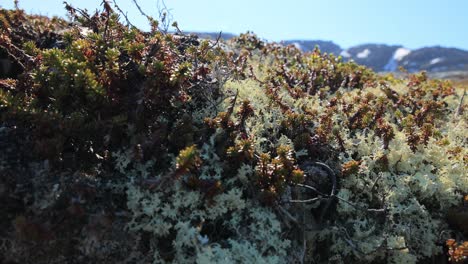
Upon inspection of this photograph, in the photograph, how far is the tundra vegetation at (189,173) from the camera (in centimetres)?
395

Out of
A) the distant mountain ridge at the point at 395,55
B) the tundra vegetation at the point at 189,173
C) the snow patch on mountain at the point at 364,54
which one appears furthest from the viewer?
the snow patch on mountain at the point at 364,54

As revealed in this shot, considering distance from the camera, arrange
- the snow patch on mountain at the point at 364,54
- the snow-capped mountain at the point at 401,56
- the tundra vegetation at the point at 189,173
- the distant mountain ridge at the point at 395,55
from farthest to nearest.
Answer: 1. the snow patch on mountain at the point at 364,54
2. the snow-capped mountain at the point at 401,56
3. the distant mountain ridge at the point at 395,55
4. the tundra vegetation at the point at 189,173

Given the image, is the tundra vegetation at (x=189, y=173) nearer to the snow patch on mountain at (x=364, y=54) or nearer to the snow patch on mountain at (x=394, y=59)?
the snow patch on mountain at (x=394, y=59)

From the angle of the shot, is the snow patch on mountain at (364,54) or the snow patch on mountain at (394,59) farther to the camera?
the snow patch on mountain at (364,54)

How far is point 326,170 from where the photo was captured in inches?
202

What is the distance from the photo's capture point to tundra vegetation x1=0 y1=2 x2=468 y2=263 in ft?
13.0

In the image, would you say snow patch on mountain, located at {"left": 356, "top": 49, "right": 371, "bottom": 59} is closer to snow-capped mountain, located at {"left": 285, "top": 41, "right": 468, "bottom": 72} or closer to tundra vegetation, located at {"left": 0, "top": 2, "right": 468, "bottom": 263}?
snow-capped mountain, located at {"left": 285, "top": 41, "right": 468, "bottom": 72}

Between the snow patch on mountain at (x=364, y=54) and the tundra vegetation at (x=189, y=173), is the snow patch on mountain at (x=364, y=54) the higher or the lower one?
the lower one

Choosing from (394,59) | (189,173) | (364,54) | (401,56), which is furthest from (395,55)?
(189,173)

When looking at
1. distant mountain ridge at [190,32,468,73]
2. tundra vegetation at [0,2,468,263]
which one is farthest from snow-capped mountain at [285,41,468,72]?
tundra vegetation at [0,2,468,263]

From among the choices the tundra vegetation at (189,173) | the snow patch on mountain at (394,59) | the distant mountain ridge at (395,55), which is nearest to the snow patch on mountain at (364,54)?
the distant mountain ridge at (395,55)

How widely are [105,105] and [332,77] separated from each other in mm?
5363

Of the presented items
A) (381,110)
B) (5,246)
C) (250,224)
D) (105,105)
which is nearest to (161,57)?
(105,105)

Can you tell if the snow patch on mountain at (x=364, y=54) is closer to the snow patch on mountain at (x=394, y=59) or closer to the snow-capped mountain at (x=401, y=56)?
the snow-capped mountain at (x=401, y=56)
